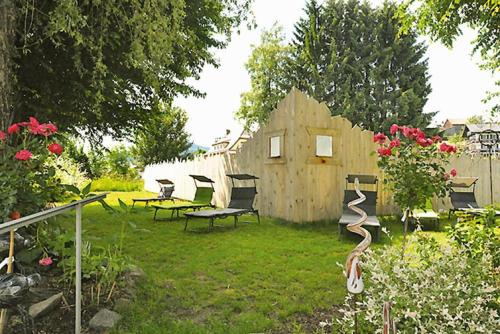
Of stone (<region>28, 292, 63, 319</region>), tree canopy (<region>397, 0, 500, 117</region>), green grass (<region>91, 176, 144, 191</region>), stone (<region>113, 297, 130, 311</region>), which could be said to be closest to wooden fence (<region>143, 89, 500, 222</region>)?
tree canopy (<region>397, 0, 500, 117</region>)

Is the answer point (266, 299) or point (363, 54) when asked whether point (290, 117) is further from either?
point (363, 54)

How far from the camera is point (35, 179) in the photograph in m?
3.06

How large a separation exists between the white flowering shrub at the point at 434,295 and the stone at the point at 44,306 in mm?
2147

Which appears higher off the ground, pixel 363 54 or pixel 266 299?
pixel 363 54

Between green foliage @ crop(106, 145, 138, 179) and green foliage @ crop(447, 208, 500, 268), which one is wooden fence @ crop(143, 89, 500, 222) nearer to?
green foliage @ crop(447, 208, 500, 268)

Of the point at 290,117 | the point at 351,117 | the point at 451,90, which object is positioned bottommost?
the point at 290,117

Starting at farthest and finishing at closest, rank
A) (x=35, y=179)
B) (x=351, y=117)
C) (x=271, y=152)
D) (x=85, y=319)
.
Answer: (x=351, y=117), (x=271, y=152), (x=35, y=179), (x=85, y=319)

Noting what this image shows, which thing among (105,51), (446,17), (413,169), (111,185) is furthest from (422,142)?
(111,185)

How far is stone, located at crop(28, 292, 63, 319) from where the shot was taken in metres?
2.64

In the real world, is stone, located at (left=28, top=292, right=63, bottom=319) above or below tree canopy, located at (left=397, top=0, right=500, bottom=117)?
below

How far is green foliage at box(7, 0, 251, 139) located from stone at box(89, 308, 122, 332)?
3082mm

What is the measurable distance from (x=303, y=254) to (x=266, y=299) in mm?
1809

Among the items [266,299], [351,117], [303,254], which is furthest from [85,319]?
[351,117]

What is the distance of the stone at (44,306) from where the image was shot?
2643mm
